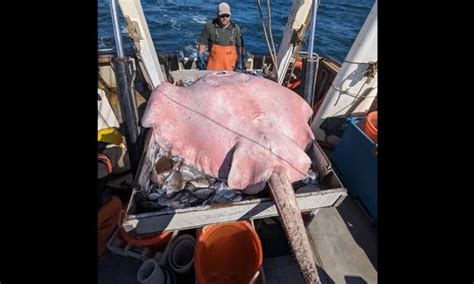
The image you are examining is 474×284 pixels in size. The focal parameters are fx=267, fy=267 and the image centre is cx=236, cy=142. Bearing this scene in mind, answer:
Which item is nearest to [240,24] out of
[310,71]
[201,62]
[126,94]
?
[201,62]

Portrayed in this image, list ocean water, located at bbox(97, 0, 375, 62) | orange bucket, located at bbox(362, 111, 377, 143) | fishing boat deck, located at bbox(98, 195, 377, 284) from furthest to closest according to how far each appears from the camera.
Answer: ocean water, located at bbox(97, 0, 375, 62), orange bucket, located at bbox(362, 111, 377, 143), fishing boat deck, located at bbox(98, 195, 377, 284)

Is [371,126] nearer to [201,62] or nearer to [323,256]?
[323,256]

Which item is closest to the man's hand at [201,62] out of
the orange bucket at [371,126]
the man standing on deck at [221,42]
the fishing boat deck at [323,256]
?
the man standing on deck at [221,42]

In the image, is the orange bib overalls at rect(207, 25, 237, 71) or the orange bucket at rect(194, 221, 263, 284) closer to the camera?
the orange bucket at rect(194, 221, 263, 284)

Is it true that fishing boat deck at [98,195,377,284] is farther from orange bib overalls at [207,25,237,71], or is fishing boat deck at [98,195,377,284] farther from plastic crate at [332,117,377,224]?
orange bib overalls at [207,25,237,71]

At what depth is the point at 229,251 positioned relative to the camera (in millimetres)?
2779

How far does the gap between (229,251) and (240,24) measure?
12.6 metres

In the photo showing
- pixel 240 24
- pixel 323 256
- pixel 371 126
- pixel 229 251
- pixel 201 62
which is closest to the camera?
pixel 229 251

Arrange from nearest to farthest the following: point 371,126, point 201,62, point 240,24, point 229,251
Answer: point 229,251 → point 371,126 → point 201,62 → point 240,24

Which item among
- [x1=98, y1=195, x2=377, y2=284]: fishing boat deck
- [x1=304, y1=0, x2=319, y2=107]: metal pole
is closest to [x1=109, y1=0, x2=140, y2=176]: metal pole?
[x1=98, y1=195, x2=377, y2=284]: fishing boat deck

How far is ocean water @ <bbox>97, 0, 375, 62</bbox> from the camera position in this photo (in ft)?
36.2

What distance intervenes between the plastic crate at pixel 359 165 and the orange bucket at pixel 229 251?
1.77 meters

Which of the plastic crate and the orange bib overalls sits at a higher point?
the orange bib overalls

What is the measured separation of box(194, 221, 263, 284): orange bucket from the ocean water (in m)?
8.33
